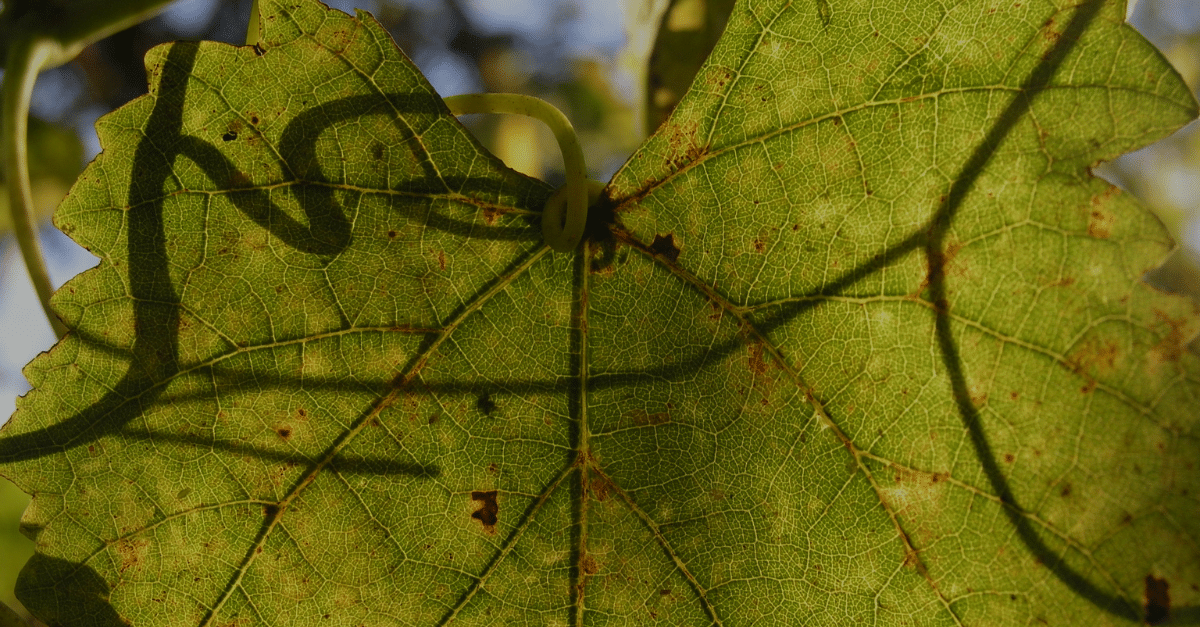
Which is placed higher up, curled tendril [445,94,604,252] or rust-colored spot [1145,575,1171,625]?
curled tendril [445,94,604,252]

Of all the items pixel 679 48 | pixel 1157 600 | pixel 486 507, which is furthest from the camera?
pixel 679 48

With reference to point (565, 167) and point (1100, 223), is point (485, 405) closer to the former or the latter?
point (565, 167)

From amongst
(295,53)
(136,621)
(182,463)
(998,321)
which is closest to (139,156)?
(295,53)

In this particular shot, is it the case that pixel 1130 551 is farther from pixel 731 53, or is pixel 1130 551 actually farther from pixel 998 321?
pixel 731 53

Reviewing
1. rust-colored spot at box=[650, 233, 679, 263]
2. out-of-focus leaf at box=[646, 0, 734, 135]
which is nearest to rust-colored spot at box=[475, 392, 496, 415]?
rust-colored spot at box=[650, 233, 679, 263]

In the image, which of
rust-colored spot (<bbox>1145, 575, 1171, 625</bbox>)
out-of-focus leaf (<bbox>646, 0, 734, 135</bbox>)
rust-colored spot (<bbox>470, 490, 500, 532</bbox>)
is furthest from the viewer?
out-of-focus leaf (<bbox>646, 0, 734, 135</bbox>)

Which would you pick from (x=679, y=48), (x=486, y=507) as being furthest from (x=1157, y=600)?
(x=679, y=48)

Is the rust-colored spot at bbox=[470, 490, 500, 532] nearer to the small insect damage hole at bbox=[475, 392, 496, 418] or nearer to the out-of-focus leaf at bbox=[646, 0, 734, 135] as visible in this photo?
the small insect damage hole at bbox=[475, 392, 496, 418]
